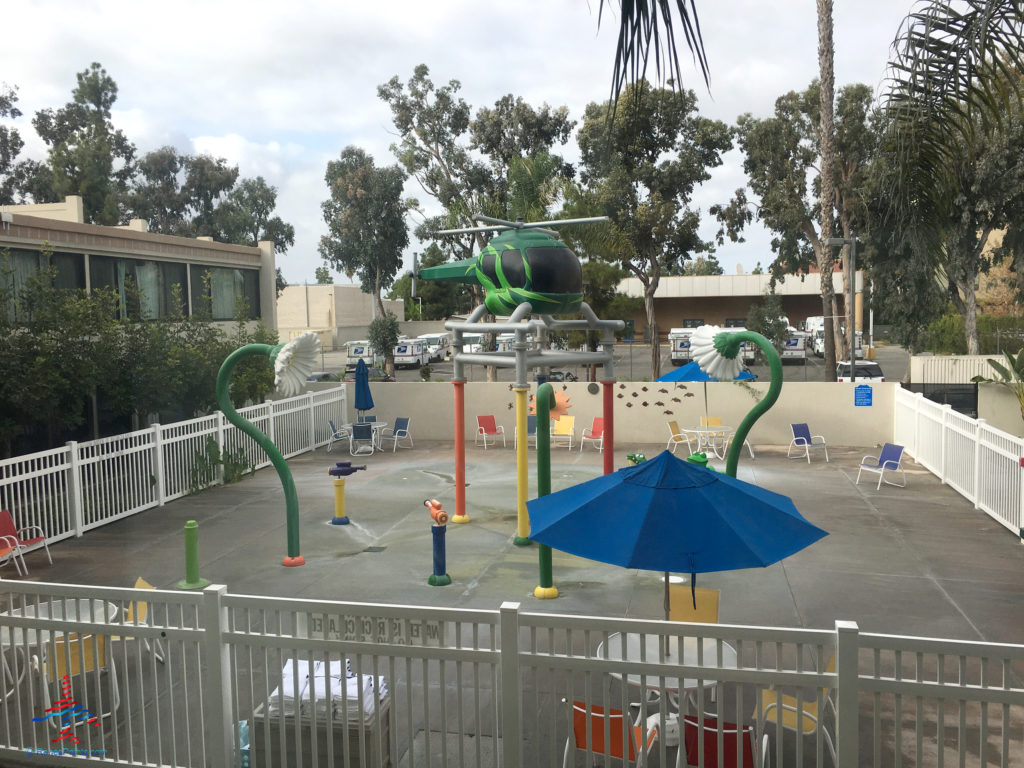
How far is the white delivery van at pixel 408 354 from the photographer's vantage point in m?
45.4

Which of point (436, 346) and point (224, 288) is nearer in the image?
point (224, 288)

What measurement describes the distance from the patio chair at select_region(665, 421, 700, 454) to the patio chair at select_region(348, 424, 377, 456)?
263 inches

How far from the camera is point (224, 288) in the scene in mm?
24000

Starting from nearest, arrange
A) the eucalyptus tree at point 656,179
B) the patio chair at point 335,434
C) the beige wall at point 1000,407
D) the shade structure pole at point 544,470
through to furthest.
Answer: the shade structure pole at point 544,470
the patio chair at point 335,434
the beige wall at point 1000,407
the eucalyptus tree at point 656,179

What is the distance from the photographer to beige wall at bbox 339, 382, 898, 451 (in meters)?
20.0

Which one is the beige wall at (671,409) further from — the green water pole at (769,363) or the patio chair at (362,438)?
the green water pole at (769,363)

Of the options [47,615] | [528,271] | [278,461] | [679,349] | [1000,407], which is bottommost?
[1000,407]

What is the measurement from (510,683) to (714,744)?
4.17ft

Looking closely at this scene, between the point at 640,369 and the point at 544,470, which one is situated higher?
the point at 544,470

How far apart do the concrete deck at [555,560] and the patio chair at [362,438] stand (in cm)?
327

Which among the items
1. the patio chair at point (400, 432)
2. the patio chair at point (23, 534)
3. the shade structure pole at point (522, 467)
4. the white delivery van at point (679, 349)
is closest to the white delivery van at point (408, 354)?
the white delivery van at point (679, 349)

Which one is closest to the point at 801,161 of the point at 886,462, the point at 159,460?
the point at 886,462

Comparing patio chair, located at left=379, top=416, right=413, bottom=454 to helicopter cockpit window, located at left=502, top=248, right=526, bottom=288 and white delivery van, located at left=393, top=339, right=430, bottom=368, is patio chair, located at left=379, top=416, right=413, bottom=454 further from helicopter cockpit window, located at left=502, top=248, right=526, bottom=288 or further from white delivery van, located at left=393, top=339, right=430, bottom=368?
white delivery van, located at left=393, top=339, right=430, bottom=368

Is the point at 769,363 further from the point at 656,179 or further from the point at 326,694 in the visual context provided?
the point at 656,179
